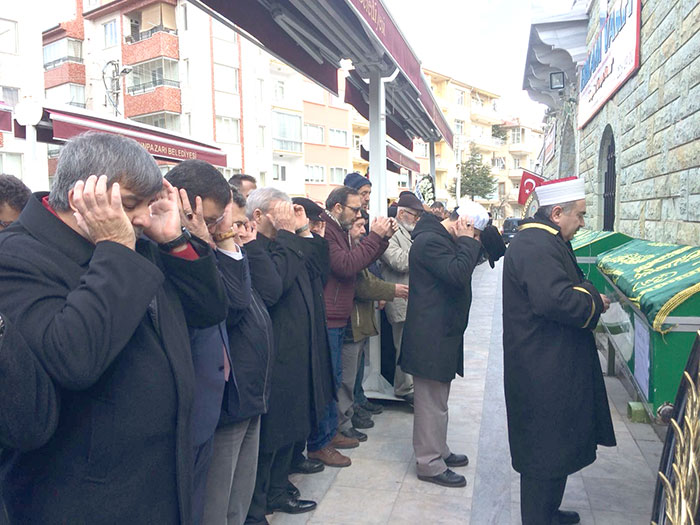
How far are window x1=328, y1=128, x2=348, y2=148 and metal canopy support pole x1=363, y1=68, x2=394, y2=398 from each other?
3411 cm

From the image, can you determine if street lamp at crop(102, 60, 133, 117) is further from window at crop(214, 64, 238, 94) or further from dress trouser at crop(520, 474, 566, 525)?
dress trouser at crop(520, 474, 566, 525)

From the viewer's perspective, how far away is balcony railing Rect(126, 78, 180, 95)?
3069cm

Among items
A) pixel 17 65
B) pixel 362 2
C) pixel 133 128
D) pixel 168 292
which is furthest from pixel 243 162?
pixel 168 292

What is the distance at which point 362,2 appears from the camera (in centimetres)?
375

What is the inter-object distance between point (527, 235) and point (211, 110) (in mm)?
29978

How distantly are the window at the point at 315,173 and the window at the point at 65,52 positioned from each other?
48.3ft

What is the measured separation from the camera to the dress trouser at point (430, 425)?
3648mm

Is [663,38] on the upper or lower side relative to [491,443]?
upper

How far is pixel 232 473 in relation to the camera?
2.49 metres

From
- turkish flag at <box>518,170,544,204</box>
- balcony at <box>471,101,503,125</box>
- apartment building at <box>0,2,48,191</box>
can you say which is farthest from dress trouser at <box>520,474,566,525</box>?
balcony at <box>471,101,503,125</box>

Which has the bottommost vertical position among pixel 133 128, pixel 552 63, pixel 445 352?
pixel 445 352

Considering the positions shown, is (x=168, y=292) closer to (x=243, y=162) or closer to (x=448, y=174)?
(x=243, y=162)

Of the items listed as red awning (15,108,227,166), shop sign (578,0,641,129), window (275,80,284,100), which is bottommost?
red awning (15,108,227,166)

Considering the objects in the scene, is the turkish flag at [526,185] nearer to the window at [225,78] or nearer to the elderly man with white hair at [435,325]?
the elderly man with white hair at [435,325]
